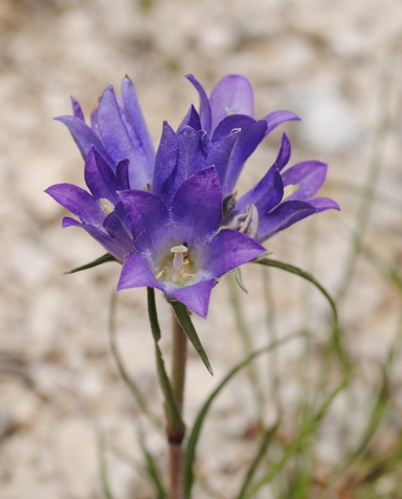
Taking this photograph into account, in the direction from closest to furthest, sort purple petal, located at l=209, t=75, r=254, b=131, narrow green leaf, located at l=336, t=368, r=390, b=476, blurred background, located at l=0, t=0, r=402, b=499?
purple petal, located at l=209, t=75, r=254, b=131, narrow green leaf, located at l=336, t=368, r=390, b=476, blurred background, located at l=0, t=0, r=402, b=499

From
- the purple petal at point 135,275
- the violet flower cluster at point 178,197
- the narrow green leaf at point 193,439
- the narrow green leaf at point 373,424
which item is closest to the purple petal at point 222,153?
the violet flower cluster at point 178,197

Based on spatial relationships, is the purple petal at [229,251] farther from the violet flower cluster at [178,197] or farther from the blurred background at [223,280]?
the blurred background at [223,280]

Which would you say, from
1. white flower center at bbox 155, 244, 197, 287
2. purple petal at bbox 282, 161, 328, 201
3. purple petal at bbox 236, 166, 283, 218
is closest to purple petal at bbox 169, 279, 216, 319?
white flower center at bbox 155, 244, 197, 287

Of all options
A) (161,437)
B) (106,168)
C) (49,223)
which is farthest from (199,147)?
(49,223)

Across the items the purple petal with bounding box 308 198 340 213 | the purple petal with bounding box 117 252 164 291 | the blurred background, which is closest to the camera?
the purple petal with bounding box 117 252 164 291

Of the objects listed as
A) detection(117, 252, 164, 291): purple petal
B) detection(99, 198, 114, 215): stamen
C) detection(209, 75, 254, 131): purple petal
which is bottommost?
detection(117, 252, 164, 291): purple petal

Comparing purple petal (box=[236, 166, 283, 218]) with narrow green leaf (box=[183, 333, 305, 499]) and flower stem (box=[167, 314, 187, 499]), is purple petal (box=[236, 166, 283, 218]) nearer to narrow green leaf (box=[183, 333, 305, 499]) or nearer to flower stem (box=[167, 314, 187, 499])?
flower stem (box=[167, 314, 187, 499])

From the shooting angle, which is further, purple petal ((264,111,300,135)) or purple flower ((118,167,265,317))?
purple petal ((264,111,300,135))
